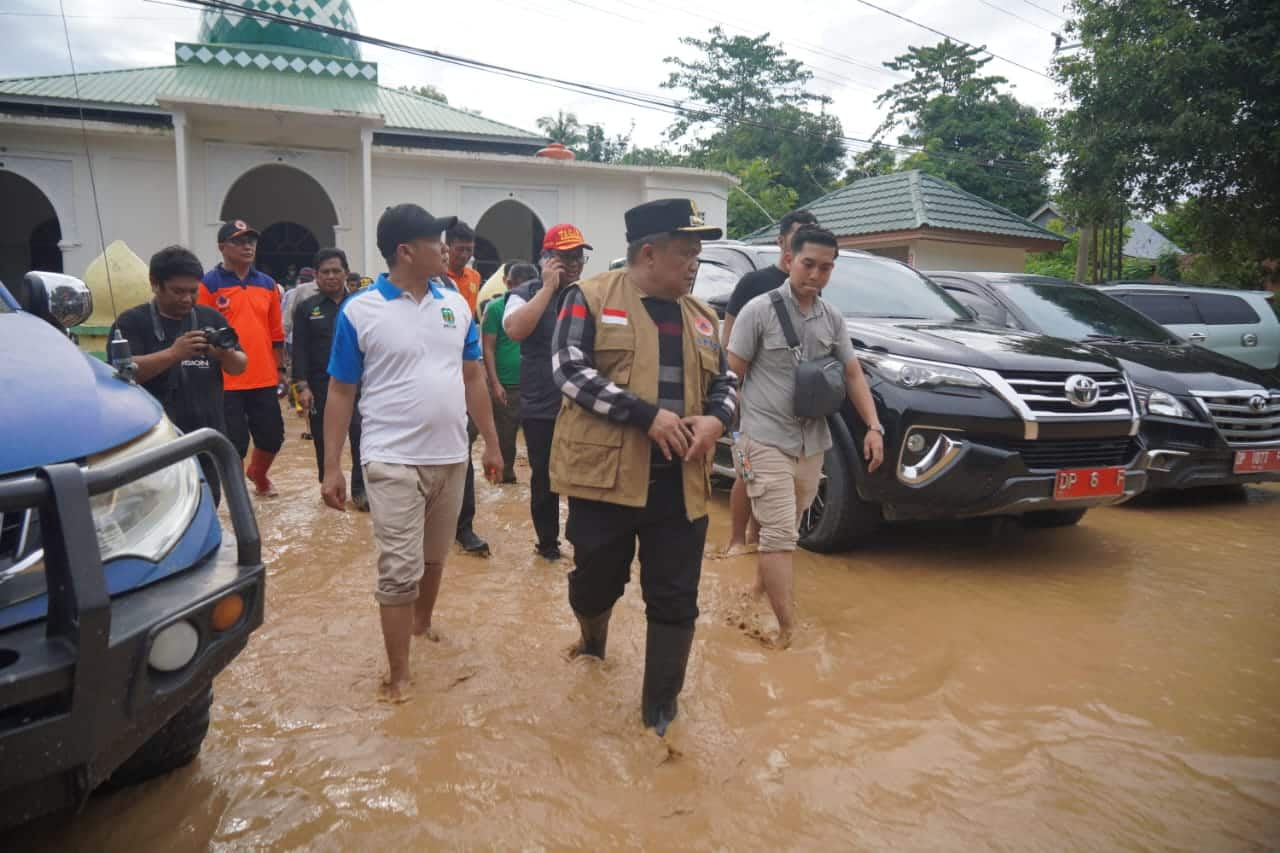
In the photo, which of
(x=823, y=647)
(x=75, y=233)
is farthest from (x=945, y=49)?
(x=823, y=647)

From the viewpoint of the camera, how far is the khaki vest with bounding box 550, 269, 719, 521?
2760 millimetres

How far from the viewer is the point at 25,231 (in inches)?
675

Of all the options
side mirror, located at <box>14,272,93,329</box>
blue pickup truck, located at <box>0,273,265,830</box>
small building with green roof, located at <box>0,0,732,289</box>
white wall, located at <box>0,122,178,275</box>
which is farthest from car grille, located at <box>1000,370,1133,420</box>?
white wall, located at <box>0,122,178,275</box>

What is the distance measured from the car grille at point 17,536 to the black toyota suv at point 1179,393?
17.6ft

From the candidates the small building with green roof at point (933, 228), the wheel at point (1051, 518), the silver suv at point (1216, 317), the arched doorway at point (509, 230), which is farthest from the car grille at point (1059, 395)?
the arched doorway at point (509, 230)

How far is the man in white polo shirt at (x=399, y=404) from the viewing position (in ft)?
10.1

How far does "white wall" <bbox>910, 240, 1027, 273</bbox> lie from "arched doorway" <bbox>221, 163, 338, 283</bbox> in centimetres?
→ 1185

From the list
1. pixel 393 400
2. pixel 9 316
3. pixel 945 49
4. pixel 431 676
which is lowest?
pixel 431 676

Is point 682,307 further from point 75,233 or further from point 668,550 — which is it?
point 75,233

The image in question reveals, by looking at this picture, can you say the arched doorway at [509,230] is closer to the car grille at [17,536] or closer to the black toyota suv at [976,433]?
the black toyota suv at [976,433]

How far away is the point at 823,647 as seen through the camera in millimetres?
3746

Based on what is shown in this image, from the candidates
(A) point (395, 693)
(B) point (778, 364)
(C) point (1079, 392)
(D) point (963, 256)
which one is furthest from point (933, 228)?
(A) point (395, 693)

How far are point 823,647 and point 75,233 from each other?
1471 cm

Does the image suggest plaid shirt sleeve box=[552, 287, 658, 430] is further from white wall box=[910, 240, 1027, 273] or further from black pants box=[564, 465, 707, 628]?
white wall box=[910, 240, 1027, 273]
